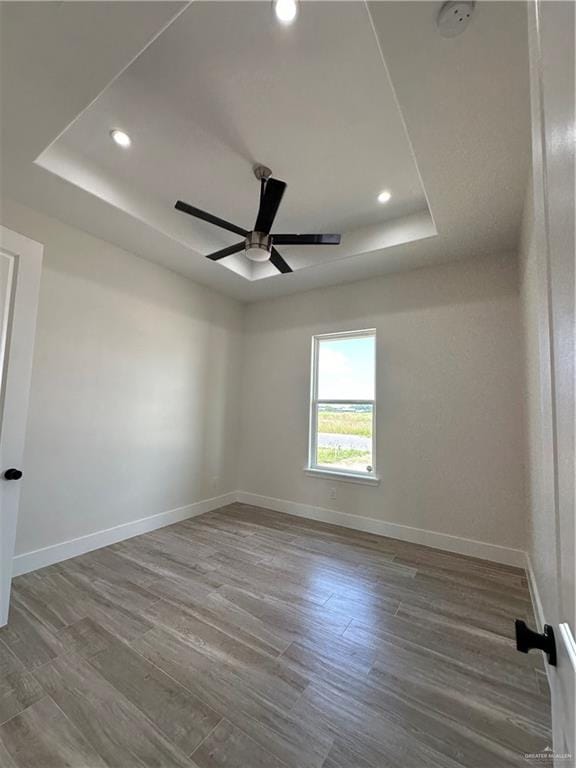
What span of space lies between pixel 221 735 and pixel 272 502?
2.92 meters

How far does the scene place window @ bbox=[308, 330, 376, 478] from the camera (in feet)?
12.1

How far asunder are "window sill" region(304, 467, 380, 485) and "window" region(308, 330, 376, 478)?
3 cm

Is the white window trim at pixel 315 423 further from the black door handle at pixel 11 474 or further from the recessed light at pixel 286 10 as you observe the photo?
the black door handle at pixel 11 474

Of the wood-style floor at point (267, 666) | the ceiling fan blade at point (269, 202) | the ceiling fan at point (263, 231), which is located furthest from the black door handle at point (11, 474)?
the ceiling fan blade at point (269, 202)

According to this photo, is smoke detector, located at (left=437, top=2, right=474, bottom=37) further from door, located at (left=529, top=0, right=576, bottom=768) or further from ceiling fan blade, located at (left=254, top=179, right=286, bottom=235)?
ceiling fan blade, located at (left=254, top=179, right=286, bottom=235)

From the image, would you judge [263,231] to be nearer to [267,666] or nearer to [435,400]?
[435,400]

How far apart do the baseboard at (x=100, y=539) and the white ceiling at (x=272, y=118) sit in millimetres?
2807

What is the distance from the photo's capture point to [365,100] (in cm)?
185

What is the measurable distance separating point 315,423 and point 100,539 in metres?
2.57

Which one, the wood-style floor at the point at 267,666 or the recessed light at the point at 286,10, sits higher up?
the recessed light at the point at 286,10

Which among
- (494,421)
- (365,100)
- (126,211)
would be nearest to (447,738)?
(494,421)

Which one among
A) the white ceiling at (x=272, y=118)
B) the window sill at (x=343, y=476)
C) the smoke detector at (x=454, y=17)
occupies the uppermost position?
the white ceiling at (x=272, y=118)

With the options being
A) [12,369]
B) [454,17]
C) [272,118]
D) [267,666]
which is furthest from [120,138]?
[267,666]

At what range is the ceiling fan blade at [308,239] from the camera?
2.35 metres
